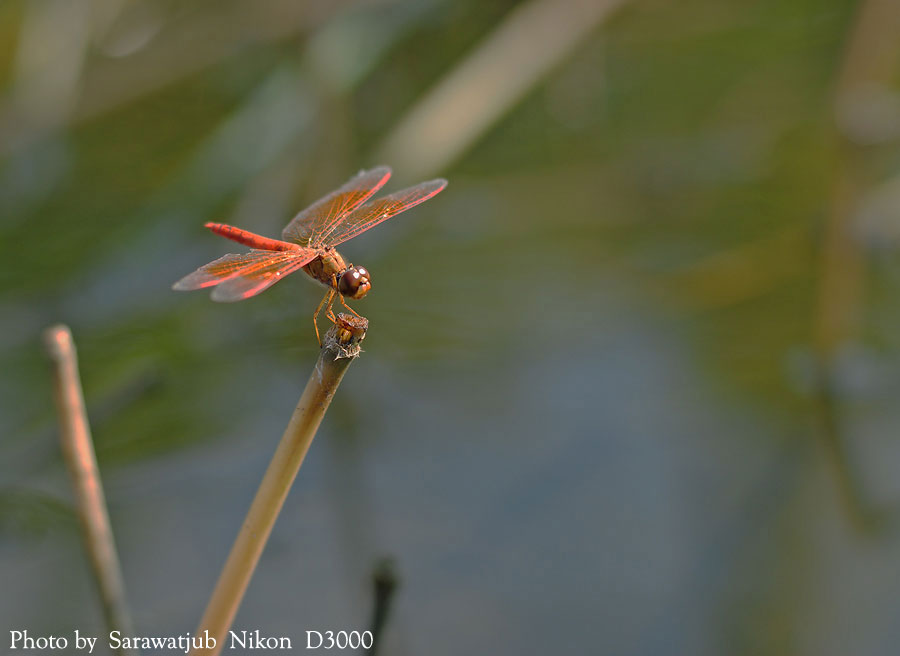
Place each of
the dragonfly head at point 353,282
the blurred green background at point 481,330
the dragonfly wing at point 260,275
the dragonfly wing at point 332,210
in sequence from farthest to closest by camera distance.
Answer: the blurred green background at point 481,330 < the dragonfly wing at point 332,210 < the dragonfly head at point 353,282 < the dragonfly wing at point 260,275

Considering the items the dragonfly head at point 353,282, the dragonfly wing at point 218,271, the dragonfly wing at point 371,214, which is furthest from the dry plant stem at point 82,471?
the dragonfly wing at point 371,214

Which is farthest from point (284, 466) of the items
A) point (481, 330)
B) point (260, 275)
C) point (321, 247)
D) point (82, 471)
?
point (481, 330)

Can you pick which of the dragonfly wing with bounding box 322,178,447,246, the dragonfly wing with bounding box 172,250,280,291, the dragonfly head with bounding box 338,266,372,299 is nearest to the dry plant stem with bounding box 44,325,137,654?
the dragonfly wing with bounding box 172,250,280,291

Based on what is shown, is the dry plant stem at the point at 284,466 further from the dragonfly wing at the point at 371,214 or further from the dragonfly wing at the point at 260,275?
the dragonfly wing at the point at 371,214

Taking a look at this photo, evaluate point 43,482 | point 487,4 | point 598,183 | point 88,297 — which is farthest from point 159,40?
point 43,482

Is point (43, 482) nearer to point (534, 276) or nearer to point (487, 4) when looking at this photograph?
point (534, 276)

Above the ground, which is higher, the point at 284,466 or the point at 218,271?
the point at 218,271

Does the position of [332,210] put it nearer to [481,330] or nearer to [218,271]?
[218,271]
